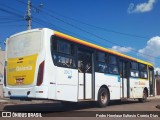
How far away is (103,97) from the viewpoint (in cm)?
1708

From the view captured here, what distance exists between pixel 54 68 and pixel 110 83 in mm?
5483

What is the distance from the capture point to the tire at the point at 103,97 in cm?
1644

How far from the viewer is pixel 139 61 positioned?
22.7 metres

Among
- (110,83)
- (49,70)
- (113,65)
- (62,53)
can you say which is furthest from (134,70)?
(49,70)

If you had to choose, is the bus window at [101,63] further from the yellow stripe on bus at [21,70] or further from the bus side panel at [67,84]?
the yellow stripe on bus at [21,70]

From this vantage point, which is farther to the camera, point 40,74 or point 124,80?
point 124,80

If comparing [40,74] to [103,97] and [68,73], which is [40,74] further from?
[103,97]

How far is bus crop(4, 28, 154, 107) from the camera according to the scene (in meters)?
12.8

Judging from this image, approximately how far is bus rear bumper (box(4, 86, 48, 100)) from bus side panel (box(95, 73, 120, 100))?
4.35 metres

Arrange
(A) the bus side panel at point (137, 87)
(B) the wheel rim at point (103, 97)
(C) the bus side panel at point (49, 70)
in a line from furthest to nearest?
(A) the bus side panel at point (137, 87)
(B) the wheel rim at point (103, 97)
(C) the bus side panel at point (49, 70)

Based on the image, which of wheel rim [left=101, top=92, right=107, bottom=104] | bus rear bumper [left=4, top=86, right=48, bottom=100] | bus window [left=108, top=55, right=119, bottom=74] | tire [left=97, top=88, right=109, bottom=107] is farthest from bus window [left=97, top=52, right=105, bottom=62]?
bus rear bumper [left=4, top=86, right=48, bottom=100]

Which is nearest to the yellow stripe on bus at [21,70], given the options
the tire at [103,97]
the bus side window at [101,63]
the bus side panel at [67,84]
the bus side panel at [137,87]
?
the bus side panel at [67,84]

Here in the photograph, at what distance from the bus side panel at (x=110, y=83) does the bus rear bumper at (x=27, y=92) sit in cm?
435

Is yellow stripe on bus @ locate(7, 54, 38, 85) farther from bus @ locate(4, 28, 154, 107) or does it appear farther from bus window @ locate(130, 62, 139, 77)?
bus window @ locate(130, 62, 139, 77)
